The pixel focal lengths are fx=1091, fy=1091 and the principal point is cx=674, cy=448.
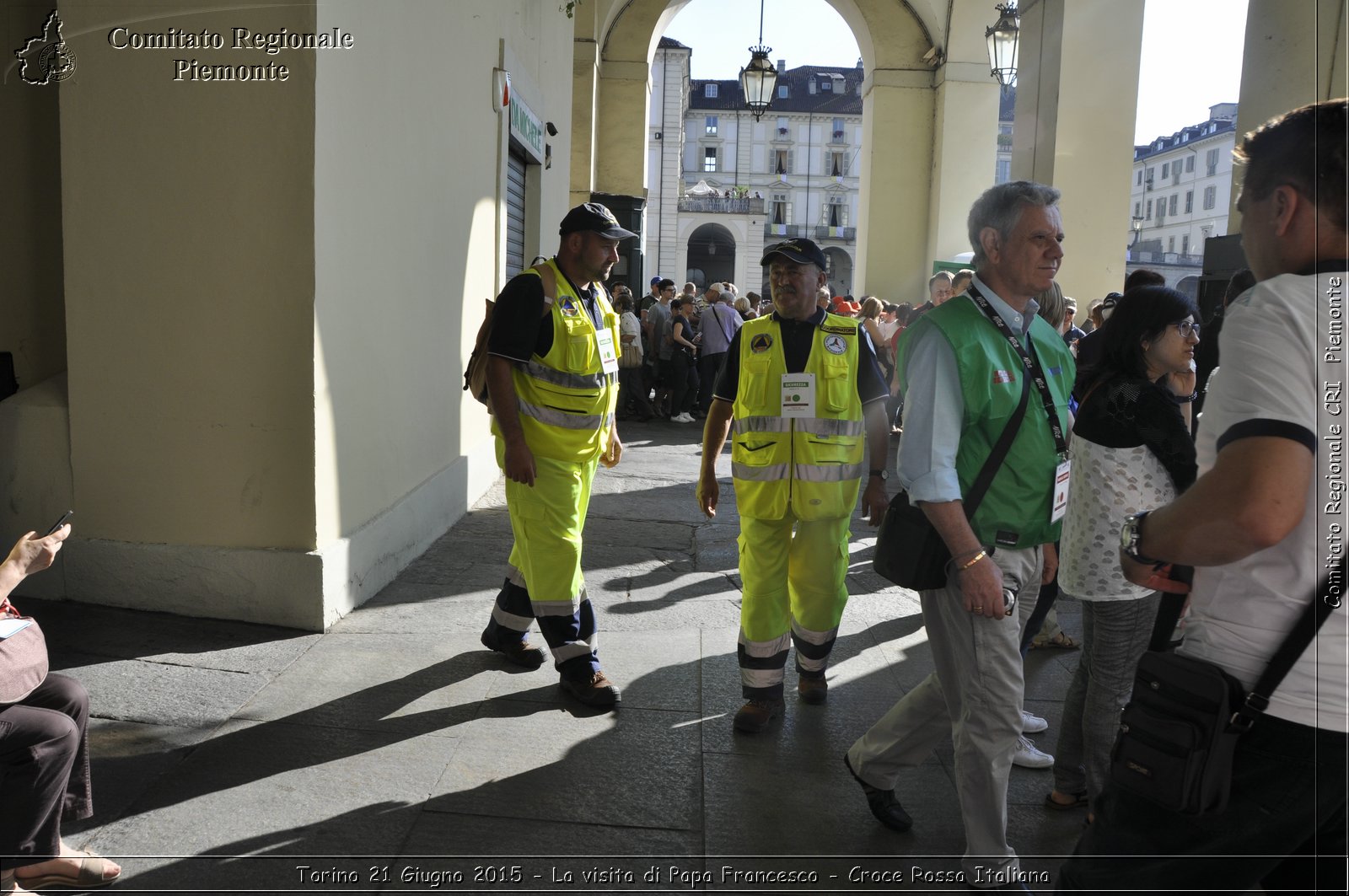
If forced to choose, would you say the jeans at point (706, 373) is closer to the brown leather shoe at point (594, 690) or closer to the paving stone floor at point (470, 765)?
the paving stone floor at point (470, 765)

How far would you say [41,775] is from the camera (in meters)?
2.65

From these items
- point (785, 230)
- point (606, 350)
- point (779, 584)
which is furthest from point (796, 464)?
point (785, 230)

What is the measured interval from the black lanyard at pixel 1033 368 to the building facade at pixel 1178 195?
48.5m

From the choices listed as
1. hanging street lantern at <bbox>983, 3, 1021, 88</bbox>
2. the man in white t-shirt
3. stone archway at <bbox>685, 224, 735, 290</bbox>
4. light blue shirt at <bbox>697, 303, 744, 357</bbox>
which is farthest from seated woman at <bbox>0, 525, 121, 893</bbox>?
stone archway at <bbox>685, 224, 735, 290</bbox>

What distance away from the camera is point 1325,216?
183 cm

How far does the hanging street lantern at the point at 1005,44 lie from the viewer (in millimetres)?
12391

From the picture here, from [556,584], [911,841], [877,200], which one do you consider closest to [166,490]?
[556,584]

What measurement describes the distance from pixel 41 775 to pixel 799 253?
10.1ft

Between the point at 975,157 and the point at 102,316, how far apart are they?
15221 millimetres

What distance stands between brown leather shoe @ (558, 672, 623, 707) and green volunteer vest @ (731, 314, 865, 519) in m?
0.88

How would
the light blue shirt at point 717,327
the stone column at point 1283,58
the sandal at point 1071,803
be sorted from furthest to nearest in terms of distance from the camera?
1. the light blue shirt at point 717,327
2. the stone column at point 1283,58
3. the sandal at point 1071,803

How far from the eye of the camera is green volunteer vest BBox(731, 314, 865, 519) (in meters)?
4.23

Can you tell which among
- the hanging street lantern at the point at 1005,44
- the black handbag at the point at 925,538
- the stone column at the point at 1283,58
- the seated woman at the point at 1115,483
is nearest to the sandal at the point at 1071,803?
the seated woman at the point at 1115,483

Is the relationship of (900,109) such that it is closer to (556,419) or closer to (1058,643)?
(1058,643)
